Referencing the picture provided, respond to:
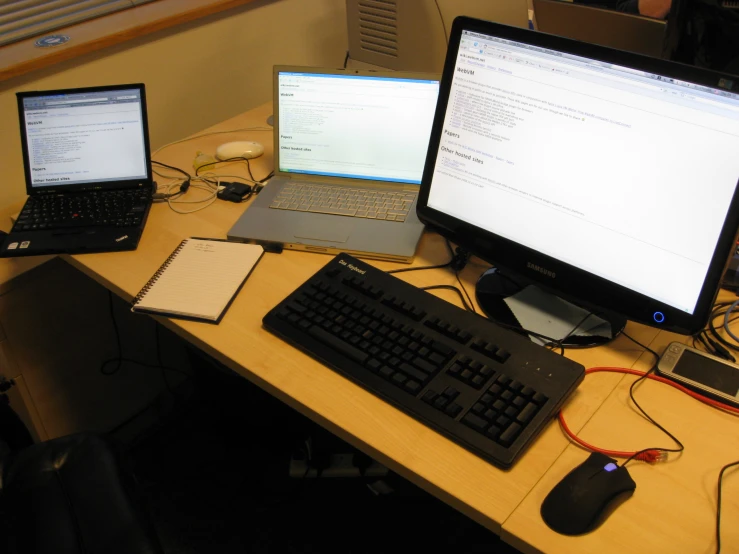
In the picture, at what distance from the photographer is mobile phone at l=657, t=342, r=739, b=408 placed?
894 millimetres

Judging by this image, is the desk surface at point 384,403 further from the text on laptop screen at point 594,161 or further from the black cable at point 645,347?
the text on laptop screen at point 594,161

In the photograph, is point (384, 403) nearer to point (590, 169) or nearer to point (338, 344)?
point (338, 344)

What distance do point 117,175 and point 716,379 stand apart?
1.20 m

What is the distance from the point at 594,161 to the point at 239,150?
92cm

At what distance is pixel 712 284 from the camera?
2.76 ft

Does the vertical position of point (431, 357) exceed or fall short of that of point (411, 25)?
it falls short

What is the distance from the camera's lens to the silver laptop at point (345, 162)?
4.05 ft

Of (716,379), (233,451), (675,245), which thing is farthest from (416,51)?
(233,451)

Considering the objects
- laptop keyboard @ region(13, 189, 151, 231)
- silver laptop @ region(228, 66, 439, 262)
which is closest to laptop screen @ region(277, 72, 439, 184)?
silver laptop @ region(228, 66, 439, 262)

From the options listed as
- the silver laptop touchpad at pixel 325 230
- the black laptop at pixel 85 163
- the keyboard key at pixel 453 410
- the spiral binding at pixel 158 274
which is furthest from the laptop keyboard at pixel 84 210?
the keyboard key at pixel 453 410

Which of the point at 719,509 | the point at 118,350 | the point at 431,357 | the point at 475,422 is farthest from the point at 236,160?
the point at 719,509

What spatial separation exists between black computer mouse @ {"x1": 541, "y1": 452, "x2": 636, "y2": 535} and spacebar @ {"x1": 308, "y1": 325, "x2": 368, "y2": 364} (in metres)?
0.33

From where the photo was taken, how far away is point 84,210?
4.31 ft

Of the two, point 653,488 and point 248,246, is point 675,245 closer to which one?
point 653,488
